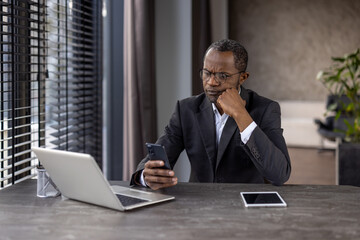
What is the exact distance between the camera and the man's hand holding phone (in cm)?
192

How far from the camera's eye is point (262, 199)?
1.76 m

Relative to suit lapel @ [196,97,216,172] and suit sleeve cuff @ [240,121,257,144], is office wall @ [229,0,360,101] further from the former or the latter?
suit sleeve cuff @ [240,121,257,144]

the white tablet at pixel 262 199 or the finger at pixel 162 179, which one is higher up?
the finger at pixel 162 179

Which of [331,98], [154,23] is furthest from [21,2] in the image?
[331,98]

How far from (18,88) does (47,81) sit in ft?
1.94

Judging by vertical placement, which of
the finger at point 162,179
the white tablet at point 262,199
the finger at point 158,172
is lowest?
the white tablet at point 262,199

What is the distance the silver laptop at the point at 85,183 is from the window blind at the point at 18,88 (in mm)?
628

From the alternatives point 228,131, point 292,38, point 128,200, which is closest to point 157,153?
point 128,200

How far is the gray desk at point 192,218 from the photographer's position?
140 cm

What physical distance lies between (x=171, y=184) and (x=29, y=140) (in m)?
1.08

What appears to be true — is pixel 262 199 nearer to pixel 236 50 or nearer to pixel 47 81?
pixel 236 50

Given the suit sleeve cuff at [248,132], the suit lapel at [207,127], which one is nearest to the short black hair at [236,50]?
the suit lapel at [207,127]

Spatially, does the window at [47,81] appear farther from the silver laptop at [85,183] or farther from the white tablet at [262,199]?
the white tablet at [262,199]

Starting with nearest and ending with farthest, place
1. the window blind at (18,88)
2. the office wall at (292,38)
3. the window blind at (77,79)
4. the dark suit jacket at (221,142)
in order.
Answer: the dark suit jacket at (221,142) → the window blind at (18,88) → the window blind at (77,79) → the office wall at (292,38)
